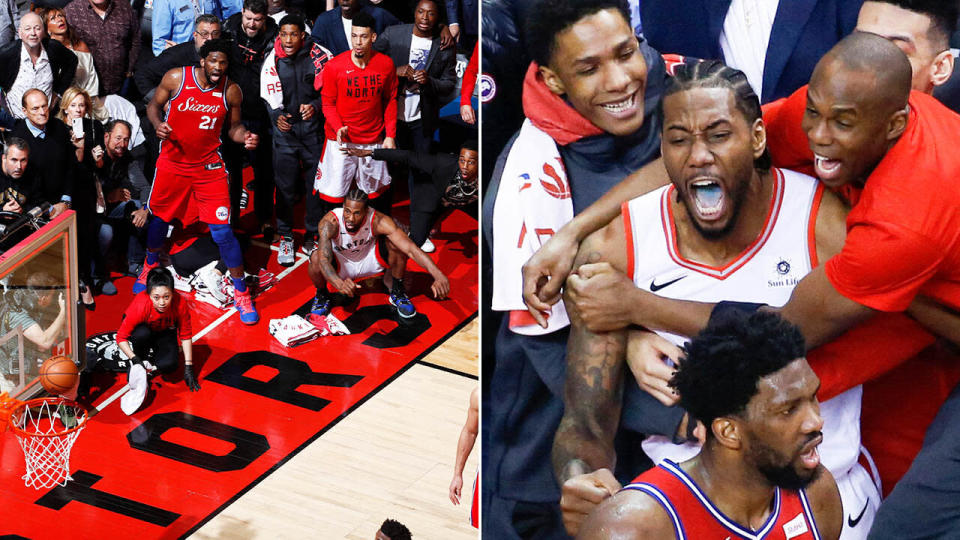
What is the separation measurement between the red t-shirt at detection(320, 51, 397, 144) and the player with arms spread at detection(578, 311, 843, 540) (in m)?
5.10

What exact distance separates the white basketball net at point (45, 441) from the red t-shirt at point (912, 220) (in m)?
4.35

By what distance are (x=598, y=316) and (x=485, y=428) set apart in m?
0.54

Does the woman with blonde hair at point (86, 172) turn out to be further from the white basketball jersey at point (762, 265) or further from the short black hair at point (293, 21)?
the white basketball jersey at point (762, 265)

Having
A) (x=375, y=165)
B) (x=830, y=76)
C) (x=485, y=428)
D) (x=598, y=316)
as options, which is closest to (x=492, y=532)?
(x=485, y=428)

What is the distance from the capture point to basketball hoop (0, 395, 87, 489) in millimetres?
6367

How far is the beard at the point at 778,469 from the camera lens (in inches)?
144

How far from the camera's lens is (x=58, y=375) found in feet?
22.0

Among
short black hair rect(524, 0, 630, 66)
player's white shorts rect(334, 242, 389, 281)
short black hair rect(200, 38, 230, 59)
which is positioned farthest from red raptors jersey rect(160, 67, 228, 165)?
short black hair rect(524, 0, 630, 66)

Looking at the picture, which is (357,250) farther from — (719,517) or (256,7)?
(719,517)

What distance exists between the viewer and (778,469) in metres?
3.66

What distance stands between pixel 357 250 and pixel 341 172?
0.63 meters

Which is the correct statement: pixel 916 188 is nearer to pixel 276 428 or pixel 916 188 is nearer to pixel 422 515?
pixel 422 515

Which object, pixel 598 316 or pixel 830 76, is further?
pixel 598 316

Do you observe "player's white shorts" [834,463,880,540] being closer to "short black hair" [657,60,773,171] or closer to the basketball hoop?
"short black hair" [657,60,773,171]
